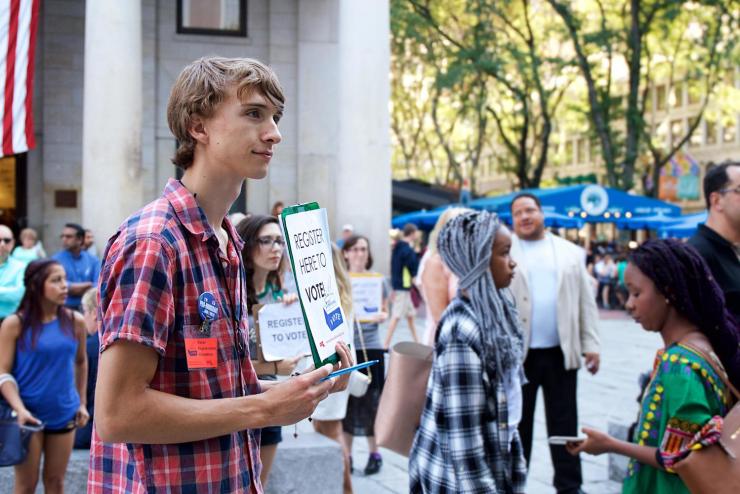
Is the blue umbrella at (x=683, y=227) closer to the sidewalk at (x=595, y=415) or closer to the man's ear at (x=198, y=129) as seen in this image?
the sidewalk at (x=595, y=415)

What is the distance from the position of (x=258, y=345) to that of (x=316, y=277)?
7.11 feet

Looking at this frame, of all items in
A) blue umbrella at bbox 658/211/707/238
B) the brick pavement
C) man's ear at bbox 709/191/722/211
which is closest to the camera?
man's ear at bbox 709/191/722/211

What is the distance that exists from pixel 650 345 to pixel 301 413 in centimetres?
1526

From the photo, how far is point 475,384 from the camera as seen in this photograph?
382cm

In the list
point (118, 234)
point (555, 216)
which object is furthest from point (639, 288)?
point (555, 216)

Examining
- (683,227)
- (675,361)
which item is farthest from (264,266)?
(683,227)

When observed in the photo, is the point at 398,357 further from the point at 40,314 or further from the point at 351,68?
the point at 351,68

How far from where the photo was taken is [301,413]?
2.17 meters

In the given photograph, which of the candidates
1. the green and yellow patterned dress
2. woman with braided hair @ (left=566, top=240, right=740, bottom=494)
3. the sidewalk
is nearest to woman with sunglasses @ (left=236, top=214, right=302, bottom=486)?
the sidewalk

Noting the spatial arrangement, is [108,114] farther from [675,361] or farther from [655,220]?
[655,220]

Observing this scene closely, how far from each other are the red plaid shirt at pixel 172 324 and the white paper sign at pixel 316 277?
0.69 ft

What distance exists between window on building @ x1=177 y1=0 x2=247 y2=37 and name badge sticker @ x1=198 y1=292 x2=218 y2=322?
15.0 metres

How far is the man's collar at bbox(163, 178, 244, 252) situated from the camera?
7.06 ft

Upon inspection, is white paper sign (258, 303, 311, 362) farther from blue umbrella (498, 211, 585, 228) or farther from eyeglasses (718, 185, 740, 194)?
blue umbrella (498, 211, 585, 228)
